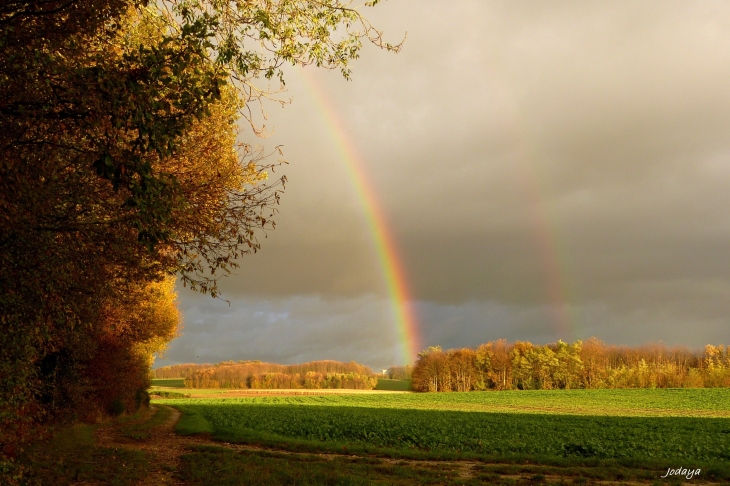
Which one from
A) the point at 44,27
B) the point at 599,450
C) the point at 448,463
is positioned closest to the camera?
the point at 44,27

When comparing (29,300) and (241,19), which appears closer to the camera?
(29,300)

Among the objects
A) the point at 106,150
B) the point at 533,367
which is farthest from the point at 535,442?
the point at 533,367

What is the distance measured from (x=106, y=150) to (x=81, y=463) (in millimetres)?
16232

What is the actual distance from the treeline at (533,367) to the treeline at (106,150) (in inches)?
5644

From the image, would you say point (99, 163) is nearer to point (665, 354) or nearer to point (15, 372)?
point (15, 372)

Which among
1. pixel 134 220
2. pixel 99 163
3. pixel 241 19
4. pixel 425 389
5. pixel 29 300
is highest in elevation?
pixel 241 19

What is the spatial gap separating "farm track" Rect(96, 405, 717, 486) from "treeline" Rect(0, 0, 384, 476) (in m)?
4.31

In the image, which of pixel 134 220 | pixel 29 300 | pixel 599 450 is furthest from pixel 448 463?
pixel 134 220

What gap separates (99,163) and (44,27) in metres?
2.73

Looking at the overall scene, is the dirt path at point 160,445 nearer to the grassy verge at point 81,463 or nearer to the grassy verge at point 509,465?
the grassy verge at point 81,463

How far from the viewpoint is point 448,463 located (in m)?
20.9

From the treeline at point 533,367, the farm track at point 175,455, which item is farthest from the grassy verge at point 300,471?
the treeline at point 533,367

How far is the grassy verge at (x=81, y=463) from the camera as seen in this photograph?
48.6ft
